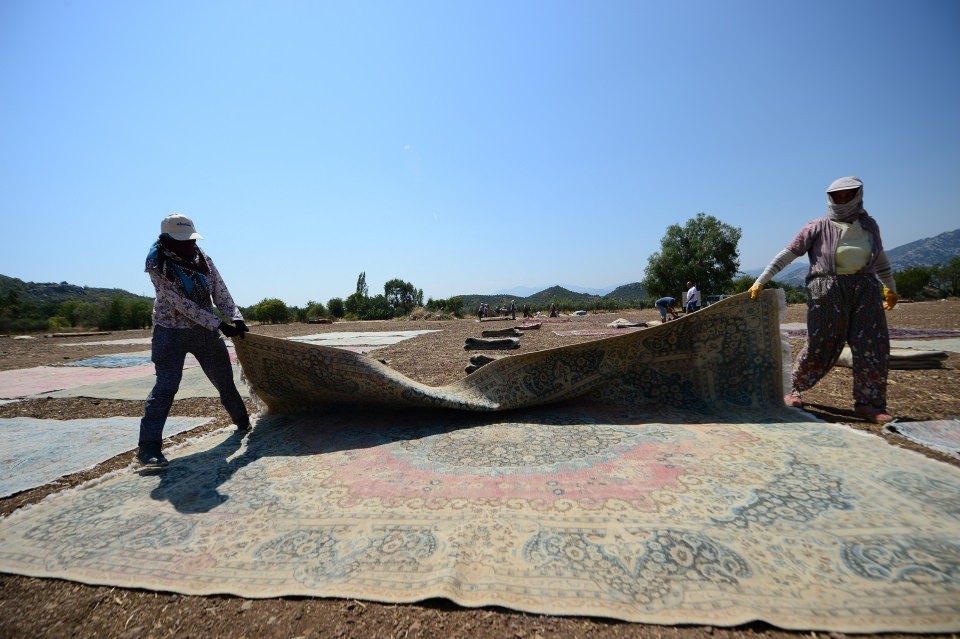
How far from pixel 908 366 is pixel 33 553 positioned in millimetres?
6967

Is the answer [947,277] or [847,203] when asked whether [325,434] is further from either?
[947,277]

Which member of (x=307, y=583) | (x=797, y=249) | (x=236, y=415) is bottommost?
(x=307, y=583)

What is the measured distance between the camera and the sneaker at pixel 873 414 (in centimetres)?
252

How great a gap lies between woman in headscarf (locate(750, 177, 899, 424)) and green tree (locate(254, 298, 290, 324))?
35.5m

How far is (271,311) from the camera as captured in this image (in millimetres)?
32344

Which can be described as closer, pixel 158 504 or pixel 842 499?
pixel 842 499

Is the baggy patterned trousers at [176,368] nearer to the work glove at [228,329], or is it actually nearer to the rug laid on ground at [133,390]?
the work glove at [228,329]

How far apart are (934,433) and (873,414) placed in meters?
0.40

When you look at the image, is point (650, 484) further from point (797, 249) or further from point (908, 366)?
point (908, 366)

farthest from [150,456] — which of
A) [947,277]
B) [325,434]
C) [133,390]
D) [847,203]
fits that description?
[947,277]

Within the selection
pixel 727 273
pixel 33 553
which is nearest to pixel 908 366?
pixel 33 553

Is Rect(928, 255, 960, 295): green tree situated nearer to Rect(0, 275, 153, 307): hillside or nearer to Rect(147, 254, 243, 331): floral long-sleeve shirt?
Rect(147, 254, 243, 331): floral long-sleeve shirt

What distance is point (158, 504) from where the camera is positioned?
5.99 feet

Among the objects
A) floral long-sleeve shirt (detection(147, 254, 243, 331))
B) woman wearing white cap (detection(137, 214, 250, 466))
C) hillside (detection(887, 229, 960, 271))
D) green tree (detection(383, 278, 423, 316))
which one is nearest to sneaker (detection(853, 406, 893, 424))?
woman wearing white cap (detection(137, 214, 250, 466))
